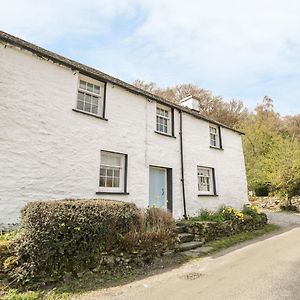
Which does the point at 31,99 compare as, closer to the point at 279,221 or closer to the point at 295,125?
the point at 279,221

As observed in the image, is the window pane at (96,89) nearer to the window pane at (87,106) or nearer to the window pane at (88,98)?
the window pane at (88,98)

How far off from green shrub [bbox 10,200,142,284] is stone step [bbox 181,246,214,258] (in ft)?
10.3

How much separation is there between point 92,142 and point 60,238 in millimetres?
4871

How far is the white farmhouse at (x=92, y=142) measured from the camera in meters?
8.32

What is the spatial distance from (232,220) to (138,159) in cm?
551

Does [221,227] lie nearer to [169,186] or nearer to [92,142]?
[169,186]

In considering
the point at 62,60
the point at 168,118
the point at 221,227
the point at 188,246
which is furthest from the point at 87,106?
the point at 221,227

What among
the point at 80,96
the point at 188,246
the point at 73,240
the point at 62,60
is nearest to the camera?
the point at 73,240

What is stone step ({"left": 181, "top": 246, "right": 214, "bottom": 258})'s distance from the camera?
28.2 ft

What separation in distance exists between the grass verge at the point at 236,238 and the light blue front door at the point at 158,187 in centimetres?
306

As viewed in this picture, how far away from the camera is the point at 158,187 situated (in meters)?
12.4

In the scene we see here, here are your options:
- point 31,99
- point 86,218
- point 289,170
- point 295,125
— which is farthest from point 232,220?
point 295,125

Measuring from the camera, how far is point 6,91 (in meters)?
8.30

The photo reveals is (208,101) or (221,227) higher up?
(208,101)
